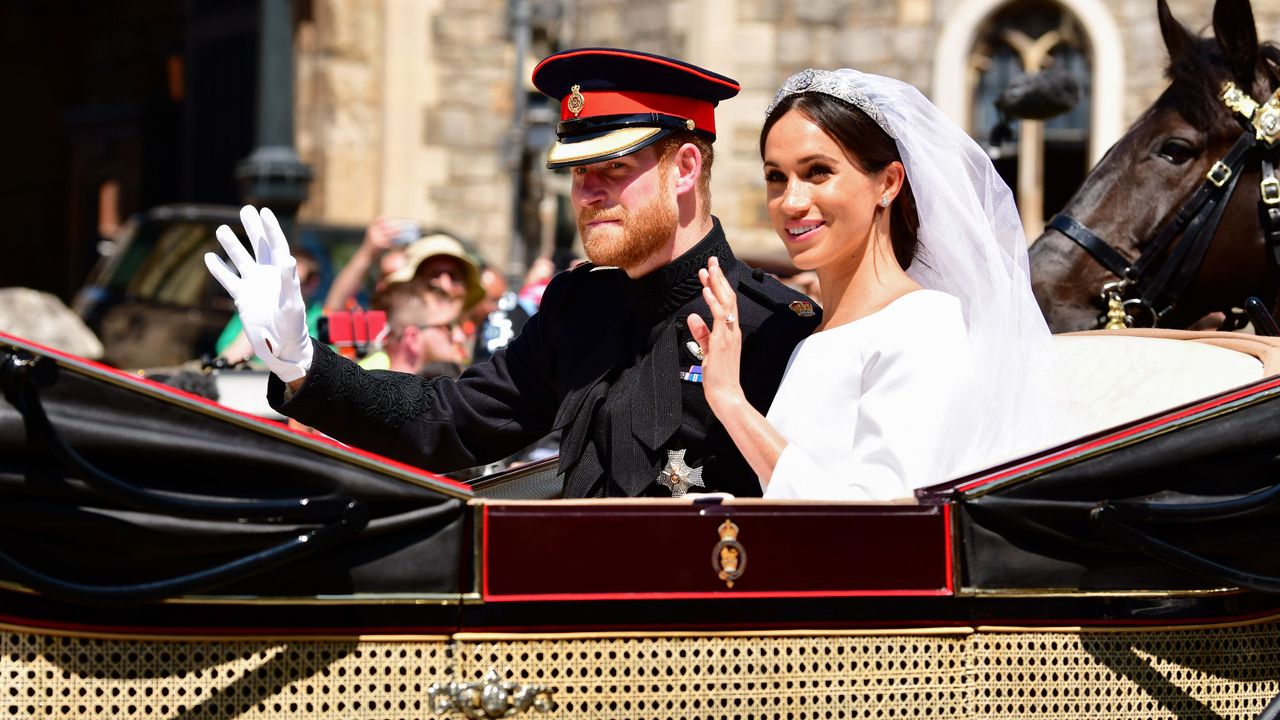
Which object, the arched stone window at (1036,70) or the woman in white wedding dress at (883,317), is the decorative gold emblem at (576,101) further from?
the arched stone window at (1036,70)

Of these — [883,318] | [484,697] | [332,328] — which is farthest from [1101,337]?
[332,328]

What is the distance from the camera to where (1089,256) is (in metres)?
4.26

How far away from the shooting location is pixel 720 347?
2.78 metres

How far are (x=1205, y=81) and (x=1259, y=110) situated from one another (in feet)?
0.61

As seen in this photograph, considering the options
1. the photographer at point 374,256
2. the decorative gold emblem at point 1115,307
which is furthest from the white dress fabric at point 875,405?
the photographer at point 374,256

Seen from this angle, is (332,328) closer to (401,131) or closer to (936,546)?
(936,546)

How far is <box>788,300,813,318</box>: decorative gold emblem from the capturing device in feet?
10.3

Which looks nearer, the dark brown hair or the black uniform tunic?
the dark brown hair

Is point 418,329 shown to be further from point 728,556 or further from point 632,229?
point 728,556

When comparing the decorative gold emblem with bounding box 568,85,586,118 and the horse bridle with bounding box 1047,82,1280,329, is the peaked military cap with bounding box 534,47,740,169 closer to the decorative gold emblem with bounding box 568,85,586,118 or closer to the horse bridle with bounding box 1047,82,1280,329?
the decorative gold emblem with bounding box 568,85,586,118

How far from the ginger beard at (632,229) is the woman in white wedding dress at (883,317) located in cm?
21

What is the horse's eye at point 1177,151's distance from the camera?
13.9 feet

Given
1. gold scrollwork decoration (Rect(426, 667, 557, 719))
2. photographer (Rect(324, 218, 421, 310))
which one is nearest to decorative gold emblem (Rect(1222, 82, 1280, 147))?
gold scrollwork decoration (Rect(426, 667, 557, 719))

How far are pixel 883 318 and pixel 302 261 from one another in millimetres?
5256
